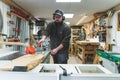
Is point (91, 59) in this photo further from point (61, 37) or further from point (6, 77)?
point (6, 77)

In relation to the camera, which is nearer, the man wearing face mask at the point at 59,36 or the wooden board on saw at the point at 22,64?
the wooden board on saw at the point at 22,64

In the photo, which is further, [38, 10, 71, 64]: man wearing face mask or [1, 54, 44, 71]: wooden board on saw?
[38, 10, 71, 64]: man wearing face mask

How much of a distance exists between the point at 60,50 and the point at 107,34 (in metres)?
5.72

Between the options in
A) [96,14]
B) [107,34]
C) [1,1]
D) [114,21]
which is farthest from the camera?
[96,14]

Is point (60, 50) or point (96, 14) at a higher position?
point (96, 14)

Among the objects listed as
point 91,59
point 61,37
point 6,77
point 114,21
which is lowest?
point 91,59

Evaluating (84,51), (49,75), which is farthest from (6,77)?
(84,51)

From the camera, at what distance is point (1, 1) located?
19.2ft

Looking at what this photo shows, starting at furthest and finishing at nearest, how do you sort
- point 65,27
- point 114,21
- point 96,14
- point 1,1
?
1. point 96,14
2. point 114,21
3. point 1,1
4. point 65,27

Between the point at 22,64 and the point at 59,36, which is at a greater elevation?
the point at 59,36

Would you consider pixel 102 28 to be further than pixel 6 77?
Yes

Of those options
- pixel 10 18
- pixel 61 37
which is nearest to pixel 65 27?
pixel 61 37

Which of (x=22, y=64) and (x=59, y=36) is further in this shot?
(x=59, y=36)

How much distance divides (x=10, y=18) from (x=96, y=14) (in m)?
4.75
